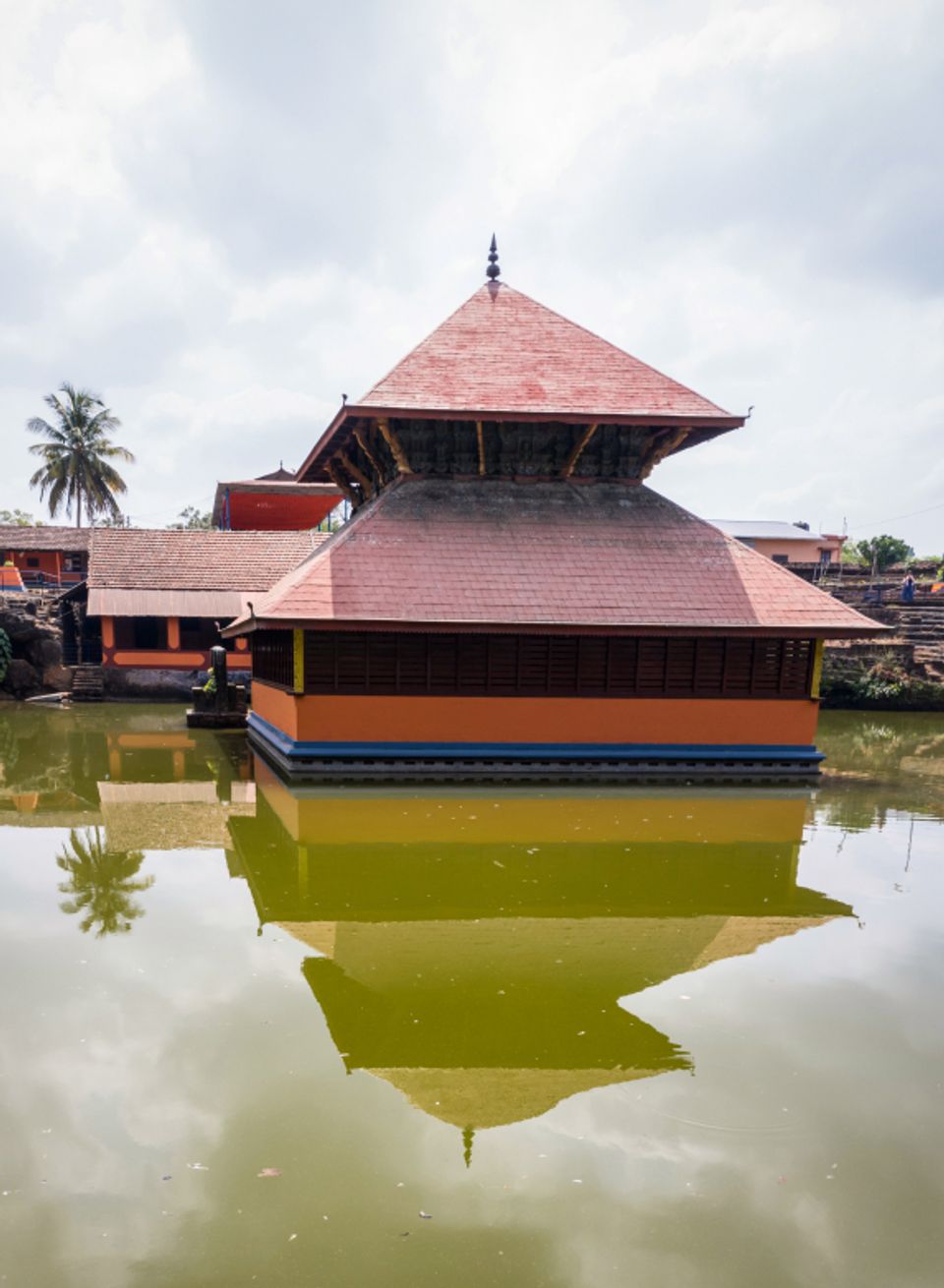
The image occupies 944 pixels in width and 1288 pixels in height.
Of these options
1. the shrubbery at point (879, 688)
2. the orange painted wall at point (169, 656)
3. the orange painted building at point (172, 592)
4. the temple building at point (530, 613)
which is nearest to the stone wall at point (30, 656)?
the orange painted building at point (172, 592)

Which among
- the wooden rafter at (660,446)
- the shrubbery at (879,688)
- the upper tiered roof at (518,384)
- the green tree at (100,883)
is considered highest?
the upper tiered roof at (518,384)

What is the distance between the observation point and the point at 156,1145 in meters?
3.05

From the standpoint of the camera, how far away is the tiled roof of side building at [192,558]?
68.0 feet

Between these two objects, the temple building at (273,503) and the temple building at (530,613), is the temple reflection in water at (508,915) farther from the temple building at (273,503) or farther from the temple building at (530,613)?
the temple building at (273,503)

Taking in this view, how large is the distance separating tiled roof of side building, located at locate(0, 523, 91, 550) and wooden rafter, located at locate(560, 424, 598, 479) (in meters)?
25.1

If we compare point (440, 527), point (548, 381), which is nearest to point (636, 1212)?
point (440, 527)

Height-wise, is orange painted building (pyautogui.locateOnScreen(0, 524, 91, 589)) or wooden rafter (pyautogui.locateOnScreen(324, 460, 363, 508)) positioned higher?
wooden rafter (pyautogui.locateOnScreen(324, 460, 363, 508))

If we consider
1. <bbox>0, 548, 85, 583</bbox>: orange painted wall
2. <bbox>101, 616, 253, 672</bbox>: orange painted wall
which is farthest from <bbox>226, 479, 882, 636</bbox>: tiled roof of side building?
<bbox>0, 548, 85, 583</bbox>: orange painted wall

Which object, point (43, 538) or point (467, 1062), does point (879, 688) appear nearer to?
point (467, 1062)

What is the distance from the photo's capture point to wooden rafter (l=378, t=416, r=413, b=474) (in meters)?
11.4

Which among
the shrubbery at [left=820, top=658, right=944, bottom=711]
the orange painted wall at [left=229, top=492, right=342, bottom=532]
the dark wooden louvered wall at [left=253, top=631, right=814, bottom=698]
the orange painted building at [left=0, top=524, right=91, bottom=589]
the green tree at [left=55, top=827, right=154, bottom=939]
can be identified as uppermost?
the orange painted wall at [left=229, top=492, right=342, bottom=532]

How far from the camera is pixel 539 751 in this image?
34.0 feet

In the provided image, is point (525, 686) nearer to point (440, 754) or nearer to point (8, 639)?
point (440, 754)

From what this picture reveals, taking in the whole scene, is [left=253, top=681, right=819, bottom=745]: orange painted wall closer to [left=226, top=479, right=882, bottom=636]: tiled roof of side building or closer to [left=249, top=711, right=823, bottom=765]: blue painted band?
[left=249, top=711, right=823, bottom=765]: blue painted band
